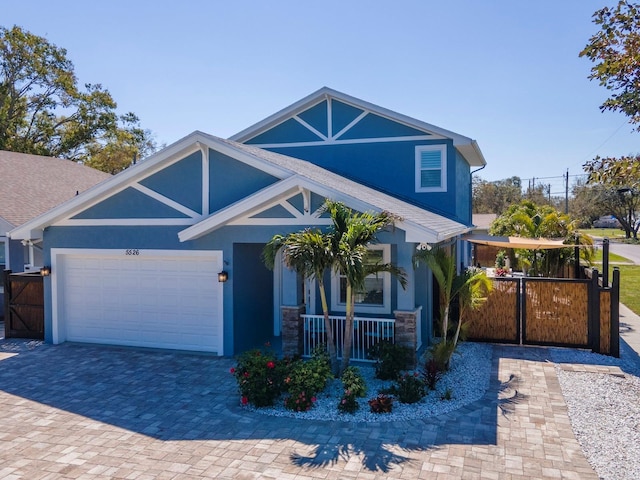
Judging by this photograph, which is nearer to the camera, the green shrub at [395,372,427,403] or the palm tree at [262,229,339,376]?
the green shrub at [395,372,427,403]

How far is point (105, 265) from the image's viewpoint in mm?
12570

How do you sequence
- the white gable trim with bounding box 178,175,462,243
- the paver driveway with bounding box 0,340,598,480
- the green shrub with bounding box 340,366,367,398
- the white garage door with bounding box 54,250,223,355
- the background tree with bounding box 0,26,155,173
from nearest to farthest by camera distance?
the paver driveway with bounding box 0,340,598,480 → the green shrub with bounding box 340,366,367,398 → the white gable trim with bounding box 178,175,462,243 → the white garage door with bounding box 54,250,223,355 → the background tree with bounding box 0,26,155,173

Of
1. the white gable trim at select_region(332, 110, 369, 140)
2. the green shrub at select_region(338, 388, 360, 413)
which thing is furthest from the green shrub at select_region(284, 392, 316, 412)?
the white gable trim at select_region(332, 110, 369, 140)

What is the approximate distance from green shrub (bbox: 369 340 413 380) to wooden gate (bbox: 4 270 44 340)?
959cm

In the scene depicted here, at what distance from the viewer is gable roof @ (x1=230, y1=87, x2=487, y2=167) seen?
1480 centimetres

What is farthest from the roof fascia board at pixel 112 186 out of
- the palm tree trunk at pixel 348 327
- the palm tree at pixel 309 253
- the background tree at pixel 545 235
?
the background tree at pixel 545 235

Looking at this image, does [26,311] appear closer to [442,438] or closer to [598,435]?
[442,438]

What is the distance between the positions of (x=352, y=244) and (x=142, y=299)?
6357 millimetres

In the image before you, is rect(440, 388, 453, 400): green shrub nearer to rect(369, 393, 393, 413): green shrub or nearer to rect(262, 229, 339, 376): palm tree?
rect(369, 393, 393, 413): green shrub

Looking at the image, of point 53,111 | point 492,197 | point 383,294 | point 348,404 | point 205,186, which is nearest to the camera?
point 348,404

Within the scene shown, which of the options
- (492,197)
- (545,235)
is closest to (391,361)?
(545,235)

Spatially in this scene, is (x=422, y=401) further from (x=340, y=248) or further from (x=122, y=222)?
(x=122, y=222)

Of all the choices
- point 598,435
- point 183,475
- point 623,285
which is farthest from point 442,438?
point 623,285

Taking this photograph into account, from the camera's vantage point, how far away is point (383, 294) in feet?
39.5
